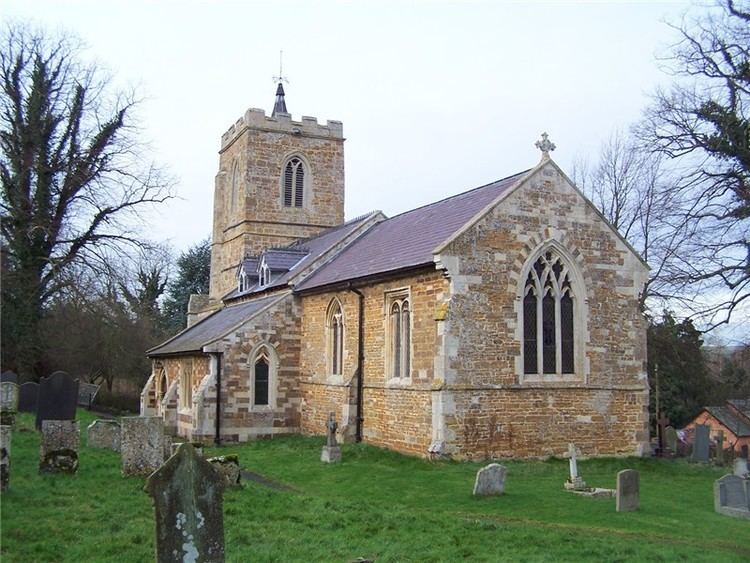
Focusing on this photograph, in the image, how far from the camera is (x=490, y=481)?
13672mm

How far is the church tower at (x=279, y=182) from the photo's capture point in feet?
114

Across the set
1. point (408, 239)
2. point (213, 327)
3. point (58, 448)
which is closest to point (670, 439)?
point (408, 239)

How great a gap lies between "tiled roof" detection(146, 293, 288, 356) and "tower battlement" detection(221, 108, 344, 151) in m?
8.50

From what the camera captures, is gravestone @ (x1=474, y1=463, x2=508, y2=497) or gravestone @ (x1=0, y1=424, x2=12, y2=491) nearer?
gravestone @ (x1=0, y1=424, x2=12, y2=491)

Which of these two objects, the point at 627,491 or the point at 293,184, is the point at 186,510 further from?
the point at 293,184

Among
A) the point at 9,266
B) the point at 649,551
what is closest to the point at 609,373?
the point at 649,551

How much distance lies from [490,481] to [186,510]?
778cm

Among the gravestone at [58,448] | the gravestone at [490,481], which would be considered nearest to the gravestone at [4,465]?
the gravestone at [58,448]

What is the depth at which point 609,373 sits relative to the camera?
19.5 meters

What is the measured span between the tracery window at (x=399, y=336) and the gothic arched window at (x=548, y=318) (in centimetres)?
291

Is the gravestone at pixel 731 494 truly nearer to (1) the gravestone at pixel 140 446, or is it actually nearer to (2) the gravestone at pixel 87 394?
(1) the gravestone at pixel 140 446

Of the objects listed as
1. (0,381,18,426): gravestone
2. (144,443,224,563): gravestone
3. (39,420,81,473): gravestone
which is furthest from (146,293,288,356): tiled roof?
(144,443,224,563): gravestone

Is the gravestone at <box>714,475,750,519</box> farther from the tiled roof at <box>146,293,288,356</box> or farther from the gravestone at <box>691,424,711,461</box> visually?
the tiled roof at <box>146,293,288,356</box>

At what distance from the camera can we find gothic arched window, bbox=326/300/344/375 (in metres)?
23.1
